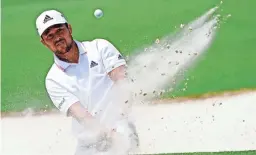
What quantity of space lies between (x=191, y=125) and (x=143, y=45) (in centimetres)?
74

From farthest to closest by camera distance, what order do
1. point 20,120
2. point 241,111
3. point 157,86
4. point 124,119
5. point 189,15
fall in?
point 20,120 → point 189,15 → point 241,111 → point 157,86 → point 124,119

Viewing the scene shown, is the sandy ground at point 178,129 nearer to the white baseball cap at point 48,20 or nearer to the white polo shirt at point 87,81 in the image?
the white polo shirt at point 87,81

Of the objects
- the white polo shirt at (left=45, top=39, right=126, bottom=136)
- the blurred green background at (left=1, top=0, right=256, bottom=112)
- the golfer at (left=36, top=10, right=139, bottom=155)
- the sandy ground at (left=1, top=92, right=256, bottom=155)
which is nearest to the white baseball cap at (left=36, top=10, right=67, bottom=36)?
the golfer at (left=36, top=10, right=139, bottom=155)

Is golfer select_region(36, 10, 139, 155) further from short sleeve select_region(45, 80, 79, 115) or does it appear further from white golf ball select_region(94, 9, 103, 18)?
white golf ball select_region(94, 9, 103, 18)

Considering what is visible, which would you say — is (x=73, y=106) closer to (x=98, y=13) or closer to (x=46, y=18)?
(x=46, y=18)

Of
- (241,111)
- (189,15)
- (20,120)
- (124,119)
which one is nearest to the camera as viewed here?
(124,119)

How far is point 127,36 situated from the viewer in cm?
526

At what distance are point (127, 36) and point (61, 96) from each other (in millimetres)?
1534

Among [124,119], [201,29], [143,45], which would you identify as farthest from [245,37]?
[124,119]

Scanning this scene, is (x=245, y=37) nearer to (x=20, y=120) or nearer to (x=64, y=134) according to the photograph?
(x=64, y=134)

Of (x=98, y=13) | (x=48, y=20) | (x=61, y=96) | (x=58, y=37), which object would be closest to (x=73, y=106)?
(x=61, y=96)

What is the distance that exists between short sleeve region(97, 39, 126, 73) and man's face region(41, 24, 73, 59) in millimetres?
187

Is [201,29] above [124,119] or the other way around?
above

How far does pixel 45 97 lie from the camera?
17.1 ft
